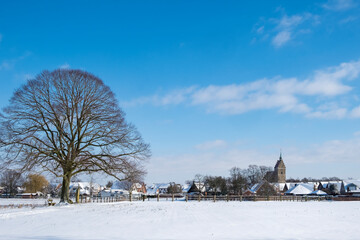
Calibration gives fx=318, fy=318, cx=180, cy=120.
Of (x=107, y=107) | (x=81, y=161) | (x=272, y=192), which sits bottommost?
(x=272, y=192)

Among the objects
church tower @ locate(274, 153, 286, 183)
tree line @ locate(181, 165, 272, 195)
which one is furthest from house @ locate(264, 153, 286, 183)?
tree line @ locate(181, 165, 272, 195)

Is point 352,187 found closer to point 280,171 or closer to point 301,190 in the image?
point 301,190

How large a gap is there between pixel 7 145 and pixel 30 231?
1605cm

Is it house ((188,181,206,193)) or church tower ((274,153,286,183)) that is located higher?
church tower ((274,153,286,183))

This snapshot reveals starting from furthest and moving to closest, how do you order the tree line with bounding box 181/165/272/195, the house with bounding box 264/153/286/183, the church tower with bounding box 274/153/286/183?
the church tower with bounding box 274/153/286/183 → the house with bounding box 264/153/286/183 → the tree line with bounding box 181/165/272/195

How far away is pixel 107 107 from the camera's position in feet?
97.8

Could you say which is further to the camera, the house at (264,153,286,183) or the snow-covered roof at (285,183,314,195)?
the house at (264,153,286,183)

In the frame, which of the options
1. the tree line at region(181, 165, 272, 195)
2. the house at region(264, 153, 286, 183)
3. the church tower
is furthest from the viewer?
the church tower

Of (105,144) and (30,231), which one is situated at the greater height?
(105,144)

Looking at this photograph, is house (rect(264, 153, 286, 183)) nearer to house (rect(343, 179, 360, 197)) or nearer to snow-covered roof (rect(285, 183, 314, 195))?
house (rect(343, 179, 360, 197))

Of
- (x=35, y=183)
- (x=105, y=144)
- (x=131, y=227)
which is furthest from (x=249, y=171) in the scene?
(x=131, y=227)

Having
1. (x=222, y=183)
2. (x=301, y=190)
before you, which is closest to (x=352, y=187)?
(x=301, y=190)

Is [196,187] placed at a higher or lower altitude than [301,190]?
higher

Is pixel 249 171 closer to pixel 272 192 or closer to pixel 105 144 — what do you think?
pixel 272 192
